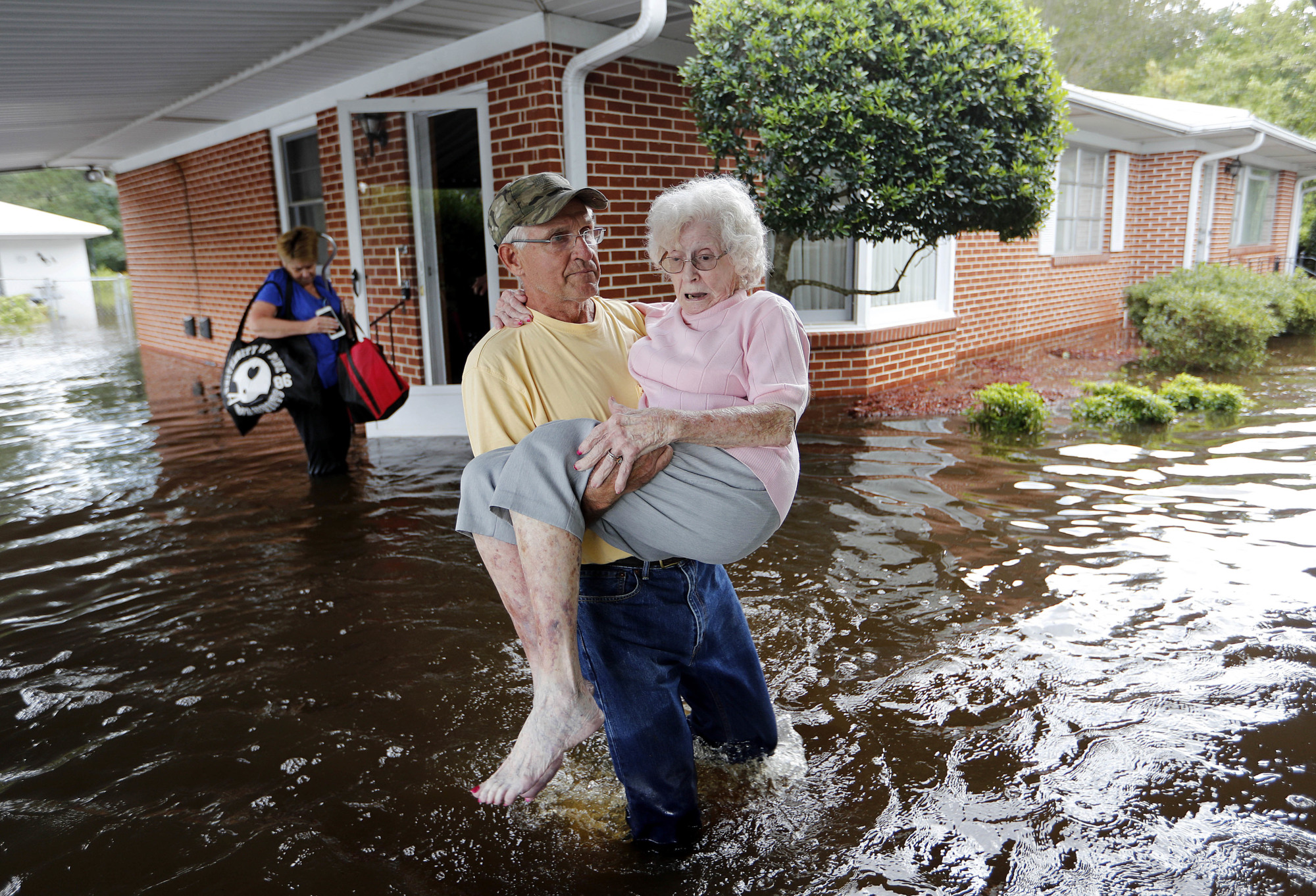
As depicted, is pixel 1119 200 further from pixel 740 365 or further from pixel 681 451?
pixel 681 451

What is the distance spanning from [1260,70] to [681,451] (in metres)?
33.8

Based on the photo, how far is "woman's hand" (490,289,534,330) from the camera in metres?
2.09

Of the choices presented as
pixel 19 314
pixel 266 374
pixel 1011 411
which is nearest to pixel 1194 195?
pixel 1011 411

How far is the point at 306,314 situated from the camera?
17.7 ft

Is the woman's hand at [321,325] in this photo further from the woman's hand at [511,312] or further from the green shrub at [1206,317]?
the green shrub at [1206,317]

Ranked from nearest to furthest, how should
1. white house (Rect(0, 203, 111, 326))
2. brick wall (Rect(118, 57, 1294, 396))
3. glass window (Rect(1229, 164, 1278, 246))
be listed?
brick wall (Rect(118, 57, 1294, 396)) < glass window (Rect(1229, 164, 1278, 246)) < white house (Rect(0, 203, 111, 326))

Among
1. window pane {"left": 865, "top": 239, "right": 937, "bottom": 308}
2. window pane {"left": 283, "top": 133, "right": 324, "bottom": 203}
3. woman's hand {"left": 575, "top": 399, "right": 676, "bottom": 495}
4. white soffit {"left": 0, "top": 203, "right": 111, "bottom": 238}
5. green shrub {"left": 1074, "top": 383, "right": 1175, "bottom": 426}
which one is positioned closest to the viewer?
woman's hand {"left": 575, "top": 399, "right": 676, "bottom": 495}

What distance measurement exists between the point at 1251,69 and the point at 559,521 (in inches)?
1342

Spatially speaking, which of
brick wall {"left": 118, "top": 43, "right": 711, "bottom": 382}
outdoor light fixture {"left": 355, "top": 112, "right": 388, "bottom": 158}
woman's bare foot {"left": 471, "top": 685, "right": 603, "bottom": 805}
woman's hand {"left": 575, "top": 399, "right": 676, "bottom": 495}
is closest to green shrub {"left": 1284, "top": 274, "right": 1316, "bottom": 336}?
brick wall {"left": 118, "top": 43, "right": 711, "bottom": 382}

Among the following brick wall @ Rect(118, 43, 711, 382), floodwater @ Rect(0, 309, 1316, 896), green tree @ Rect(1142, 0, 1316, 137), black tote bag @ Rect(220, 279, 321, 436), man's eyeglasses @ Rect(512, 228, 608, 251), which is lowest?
floodwater @ Rect(0, 309, 1316, 896)

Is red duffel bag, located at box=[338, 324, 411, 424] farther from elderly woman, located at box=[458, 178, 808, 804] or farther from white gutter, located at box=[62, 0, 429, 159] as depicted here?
elderly woman, located at box=[458, 178, 808, 804]

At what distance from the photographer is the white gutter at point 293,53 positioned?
17.7 ft

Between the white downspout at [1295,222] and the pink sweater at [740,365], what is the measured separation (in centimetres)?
2349

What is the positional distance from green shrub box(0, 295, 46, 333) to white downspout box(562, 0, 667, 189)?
64.2 feet
